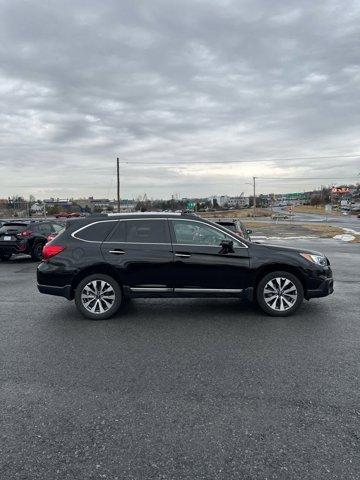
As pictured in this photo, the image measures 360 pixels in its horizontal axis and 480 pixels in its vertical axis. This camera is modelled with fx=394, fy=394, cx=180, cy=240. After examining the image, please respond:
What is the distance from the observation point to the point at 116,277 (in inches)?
251

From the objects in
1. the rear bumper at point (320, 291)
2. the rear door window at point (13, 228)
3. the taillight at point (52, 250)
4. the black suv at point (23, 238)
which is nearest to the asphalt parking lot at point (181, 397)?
the rear bumper at point (320, 291)

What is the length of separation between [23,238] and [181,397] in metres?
12.2

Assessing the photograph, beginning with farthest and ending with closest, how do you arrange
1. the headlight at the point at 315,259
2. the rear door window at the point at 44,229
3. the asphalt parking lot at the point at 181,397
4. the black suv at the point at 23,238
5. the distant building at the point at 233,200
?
1. the distant building at the point at 233,200
2. the rear door window at the point at 44,229
3. the black suv at the point at 23,238
4. the headlight at the point at 315,259
5. the asphalt parking lot at the point at 181,397

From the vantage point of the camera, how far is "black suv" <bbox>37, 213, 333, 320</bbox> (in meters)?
6.28

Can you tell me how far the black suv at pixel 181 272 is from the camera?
628 cm

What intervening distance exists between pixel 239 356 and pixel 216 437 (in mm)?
1668

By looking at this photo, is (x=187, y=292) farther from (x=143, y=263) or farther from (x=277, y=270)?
(x=277, y=270)

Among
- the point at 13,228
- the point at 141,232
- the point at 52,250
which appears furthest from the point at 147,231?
the point at 13,228

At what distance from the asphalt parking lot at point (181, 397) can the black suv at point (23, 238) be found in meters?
8.54

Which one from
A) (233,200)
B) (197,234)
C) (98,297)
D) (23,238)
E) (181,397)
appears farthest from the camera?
(233,200)

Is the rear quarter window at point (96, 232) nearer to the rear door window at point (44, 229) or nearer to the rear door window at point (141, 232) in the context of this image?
the rear door window at point (141, 232)

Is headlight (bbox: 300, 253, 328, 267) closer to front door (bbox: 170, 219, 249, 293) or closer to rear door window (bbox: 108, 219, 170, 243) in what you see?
front door (bbox: 170, 219, 249, 293)

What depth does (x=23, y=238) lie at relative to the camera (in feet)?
46.9

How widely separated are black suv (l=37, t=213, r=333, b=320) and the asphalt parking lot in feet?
1.26
